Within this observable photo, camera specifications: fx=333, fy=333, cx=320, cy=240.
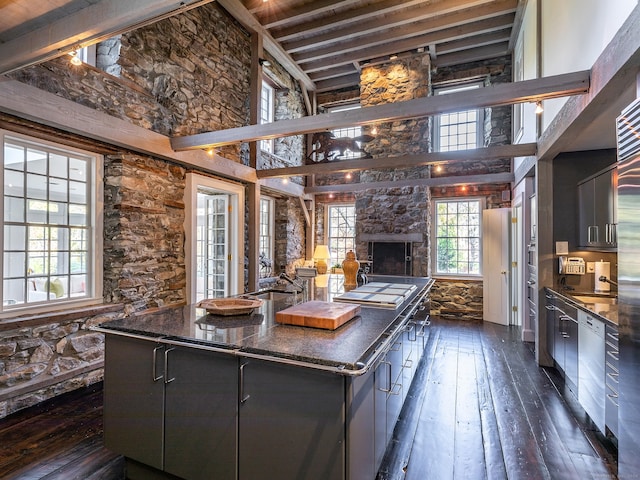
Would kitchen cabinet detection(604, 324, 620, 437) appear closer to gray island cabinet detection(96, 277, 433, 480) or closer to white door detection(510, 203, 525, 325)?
gray island cabinet detection(96, 277, 433, 480)

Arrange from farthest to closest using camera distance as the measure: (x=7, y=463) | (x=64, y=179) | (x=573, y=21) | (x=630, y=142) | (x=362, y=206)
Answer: (x=362, y=206) < (x=64, y=179) < (x=573, y=21) < (x=7, y=463) < (x=630, y=142)

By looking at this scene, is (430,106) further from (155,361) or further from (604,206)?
(155,361)

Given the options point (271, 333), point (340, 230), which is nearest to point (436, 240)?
point (340, 230)

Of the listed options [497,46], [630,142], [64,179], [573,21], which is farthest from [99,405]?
[497,46]

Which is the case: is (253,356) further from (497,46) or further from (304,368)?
(497,46)

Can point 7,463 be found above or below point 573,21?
below

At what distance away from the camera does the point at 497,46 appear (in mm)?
5859

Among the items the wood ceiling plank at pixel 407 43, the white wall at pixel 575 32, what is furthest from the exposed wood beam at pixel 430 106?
the wood ceiling plank at pixel 407 43

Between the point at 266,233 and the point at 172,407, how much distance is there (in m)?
4.99

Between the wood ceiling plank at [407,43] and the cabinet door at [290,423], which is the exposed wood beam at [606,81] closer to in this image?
the cabinet door at [290,423]

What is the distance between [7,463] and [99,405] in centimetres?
76

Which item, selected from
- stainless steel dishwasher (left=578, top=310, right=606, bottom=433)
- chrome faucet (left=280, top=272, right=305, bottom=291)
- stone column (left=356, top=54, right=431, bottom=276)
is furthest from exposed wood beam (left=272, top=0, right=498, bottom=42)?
stainless steel dishwasher (left=578, top=310, right=606, bottom=433)

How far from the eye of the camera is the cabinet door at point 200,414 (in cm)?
160

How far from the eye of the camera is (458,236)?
21.7ft
